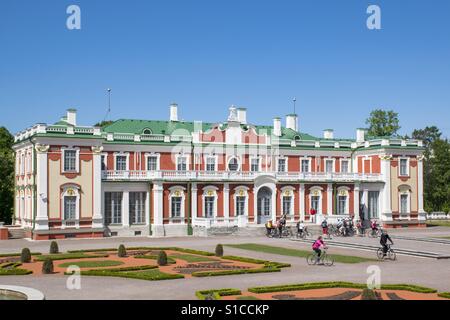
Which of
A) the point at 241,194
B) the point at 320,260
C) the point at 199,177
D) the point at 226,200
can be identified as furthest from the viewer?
the point at 241,194

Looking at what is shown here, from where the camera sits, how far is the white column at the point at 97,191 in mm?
51719

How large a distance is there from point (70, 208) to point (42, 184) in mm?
2938

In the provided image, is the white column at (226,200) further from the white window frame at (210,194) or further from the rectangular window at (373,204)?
the rectangular window at (373,204)

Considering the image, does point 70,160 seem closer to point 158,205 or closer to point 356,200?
point 158,205

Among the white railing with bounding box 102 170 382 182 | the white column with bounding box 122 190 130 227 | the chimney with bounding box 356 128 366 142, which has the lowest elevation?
the white column with bounding box 122 190 130 227

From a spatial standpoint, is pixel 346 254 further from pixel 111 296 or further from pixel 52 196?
pixel 52 196

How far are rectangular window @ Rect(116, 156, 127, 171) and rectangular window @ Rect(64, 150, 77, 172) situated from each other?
240 inches

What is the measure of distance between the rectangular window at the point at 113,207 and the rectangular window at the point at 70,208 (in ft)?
10.1

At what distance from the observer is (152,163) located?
192 ft

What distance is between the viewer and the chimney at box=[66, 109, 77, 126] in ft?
182

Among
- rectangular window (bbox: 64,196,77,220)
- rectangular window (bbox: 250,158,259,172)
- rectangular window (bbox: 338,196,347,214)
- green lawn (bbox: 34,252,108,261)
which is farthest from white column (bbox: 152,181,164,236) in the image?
rectangular window (bbox: 338,196,347,214)

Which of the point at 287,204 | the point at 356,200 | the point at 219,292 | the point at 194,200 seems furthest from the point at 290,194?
the point at 219,292

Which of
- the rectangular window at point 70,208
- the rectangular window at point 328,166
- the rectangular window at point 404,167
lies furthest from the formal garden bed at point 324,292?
the rectangular window at point 328,166

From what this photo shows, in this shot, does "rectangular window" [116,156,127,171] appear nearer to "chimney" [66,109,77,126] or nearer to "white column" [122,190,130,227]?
"white column" [122,190,130,227]
